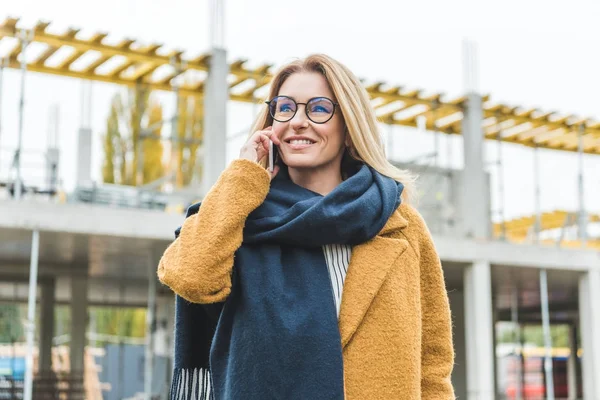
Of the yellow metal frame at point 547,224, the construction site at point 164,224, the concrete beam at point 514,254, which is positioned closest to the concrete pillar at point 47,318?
the construction site at point 164,224

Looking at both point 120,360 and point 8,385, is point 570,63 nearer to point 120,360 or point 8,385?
point 120,360

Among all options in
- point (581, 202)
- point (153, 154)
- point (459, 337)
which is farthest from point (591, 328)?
point (153, 154)

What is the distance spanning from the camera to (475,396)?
13203 mm

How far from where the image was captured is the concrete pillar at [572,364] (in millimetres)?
24406

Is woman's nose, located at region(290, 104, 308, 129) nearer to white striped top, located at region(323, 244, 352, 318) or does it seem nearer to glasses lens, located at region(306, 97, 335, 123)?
glasses lens, located at region(306, 97, 335, 123)

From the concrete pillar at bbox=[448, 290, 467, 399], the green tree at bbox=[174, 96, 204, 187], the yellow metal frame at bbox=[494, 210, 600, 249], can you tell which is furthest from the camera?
the green tree at bbox=[174, 96, 204, 187]

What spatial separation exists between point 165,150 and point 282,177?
69.7 feet

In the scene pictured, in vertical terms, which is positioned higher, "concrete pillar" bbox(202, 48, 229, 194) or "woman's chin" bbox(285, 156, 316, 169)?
"concrete pillar" bbox(202, 48, 229, 194)

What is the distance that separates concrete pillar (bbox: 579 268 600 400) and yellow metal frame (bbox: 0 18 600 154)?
2541 mm

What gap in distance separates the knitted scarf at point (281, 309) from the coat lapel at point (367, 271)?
25mm

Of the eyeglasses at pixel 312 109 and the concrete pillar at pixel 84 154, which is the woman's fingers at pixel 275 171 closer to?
the eyeglasses at pixel 312 109

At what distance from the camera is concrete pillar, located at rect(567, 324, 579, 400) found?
80.1 feet

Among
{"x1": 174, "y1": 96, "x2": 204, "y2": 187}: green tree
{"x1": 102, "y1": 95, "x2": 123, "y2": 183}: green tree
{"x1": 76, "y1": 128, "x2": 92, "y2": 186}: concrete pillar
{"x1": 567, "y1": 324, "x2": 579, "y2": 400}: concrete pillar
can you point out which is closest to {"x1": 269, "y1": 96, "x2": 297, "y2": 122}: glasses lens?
{"x1": 76, "y1": 128, "x2": 92, "y2": 186}: concrete pillar

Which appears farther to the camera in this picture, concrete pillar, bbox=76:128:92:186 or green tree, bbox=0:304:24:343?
green tree, bbox=0:304:24:343
